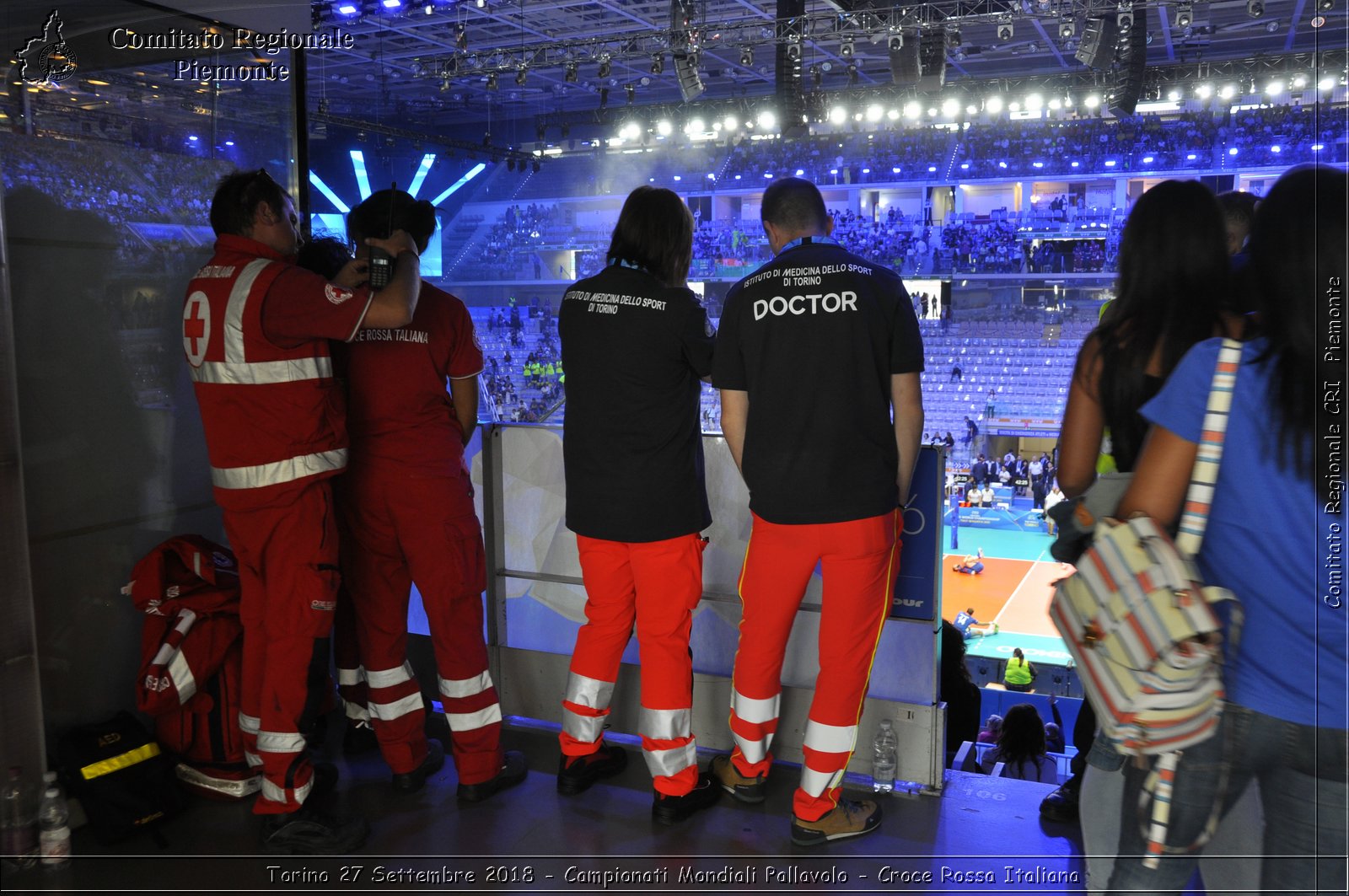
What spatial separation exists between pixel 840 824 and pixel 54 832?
6.36 feet

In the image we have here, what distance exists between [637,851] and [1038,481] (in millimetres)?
6255

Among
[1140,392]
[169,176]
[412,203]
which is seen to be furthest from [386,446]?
[1140,392]

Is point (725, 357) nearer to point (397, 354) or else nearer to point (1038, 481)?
point (397, 354)

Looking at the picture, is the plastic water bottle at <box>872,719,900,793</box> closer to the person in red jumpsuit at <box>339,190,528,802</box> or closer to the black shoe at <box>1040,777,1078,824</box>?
the black shoe at <box>1040,777,1078,824</box>

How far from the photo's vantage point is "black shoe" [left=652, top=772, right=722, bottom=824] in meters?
2.47

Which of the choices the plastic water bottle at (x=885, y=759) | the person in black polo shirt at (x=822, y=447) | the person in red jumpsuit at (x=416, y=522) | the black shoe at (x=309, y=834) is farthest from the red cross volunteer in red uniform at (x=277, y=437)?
the plastic water bottle at (x=885, y=759)

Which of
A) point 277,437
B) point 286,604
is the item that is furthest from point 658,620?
point 277,437

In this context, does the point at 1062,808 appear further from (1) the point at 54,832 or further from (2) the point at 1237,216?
(1) the point at 54,832

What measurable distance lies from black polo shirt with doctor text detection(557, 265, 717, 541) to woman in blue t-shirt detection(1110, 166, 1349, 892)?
1.29 meters

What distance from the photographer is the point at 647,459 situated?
2.43 meters

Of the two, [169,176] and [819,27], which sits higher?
[819,27]

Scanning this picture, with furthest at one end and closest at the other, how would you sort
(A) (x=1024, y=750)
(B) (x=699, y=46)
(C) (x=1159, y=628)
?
1. (B) (x=699, y=46)
2. (A) (x=1024, y=750)
3. (C) (x=1159, y=628)

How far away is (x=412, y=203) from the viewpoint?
2.57 m

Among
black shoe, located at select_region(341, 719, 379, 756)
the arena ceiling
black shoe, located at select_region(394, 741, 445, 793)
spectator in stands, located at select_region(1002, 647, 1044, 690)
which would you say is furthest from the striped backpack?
spectator in stands, located at select_region(1002, 647, 1044, 690)
